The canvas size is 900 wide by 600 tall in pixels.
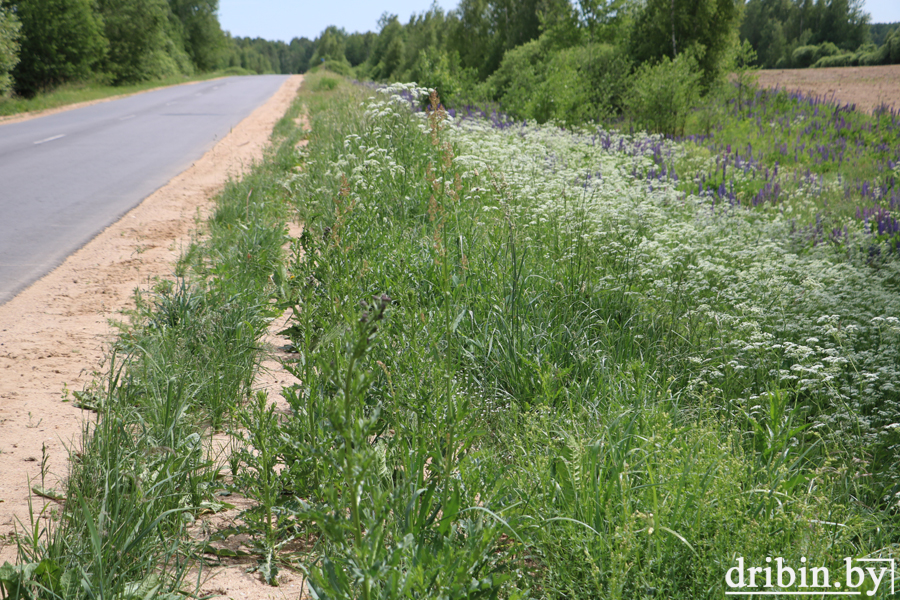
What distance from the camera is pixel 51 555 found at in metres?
1.74

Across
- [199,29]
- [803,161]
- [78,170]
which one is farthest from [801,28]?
[199,29]

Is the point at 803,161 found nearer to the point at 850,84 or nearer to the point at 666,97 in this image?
the point at 666,97

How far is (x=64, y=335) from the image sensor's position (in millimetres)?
3701

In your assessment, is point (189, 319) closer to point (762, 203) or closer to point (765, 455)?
point (765, 455)

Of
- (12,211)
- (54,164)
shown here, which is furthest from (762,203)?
(54,164)

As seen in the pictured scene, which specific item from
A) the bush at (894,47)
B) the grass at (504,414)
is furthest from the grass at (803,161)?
the bush at (894,47)

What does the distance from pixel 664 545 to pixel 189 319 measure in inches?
110

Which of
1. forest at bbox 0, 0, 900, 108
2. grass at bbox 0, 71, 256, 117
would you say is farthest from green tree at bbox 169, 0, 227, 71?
grass at bbox 0, 71, 256, 117

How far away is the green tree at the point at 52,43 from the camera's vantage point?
2444 cm

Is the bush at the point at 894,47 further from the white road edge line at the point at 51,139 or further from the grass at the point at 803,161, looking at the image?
the white road edge line at the point at 51,139

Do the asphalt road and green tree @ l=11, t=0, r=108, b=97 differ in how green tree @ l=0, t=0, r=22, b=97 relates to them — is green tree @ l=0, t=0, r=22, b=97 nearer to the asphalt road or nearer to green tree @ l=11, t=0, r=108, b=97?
the asphalt road

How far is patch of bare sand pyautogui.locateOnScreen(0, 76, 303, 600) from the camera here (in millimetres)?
2348

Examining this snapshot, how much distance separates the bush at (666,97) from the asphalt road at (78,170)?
9.47m

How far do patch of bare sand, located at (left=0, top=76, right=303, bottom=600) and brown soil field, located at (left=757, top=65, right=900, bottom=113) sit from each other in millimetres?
15056
